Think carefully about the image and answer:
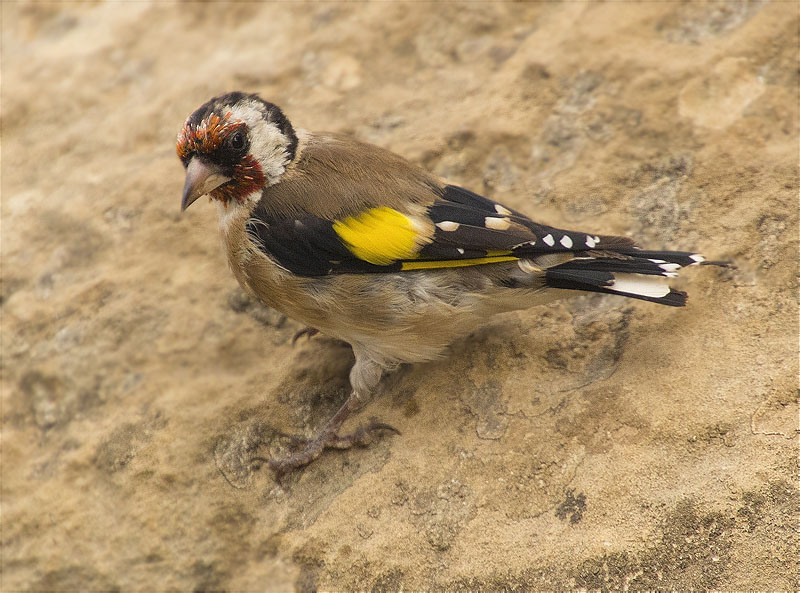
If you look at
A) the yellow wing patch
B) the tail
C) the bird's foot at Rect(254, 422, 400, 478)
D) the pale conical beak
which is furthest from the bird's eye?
the tail

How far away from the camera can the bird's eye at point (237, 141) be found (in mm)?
3809

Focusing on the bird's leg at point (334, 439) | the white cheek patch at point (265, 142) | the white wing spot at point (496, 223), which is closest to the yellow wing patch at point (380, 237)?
the white wing spot at point (496, 223)

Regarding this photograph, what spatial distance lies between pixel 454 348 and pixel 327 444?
2.92ft

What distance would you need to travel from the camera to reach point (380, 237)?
12.0 feet

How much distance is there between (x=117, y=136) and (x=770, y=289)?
4.65 meters

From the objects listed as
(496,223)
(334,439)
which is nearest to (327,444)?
(334,439)

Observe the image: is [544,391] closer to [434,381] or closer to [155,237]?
[434,381]

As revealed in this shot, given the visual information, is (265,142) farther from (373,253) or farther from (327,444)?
(327,444)

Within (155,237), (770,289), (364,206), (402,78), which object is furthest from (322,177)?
(770,289)

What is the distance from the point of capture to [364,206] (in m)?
3.73

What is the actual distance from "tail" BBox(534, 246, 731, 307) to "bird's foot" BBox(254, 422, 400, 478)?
1218 millimetres

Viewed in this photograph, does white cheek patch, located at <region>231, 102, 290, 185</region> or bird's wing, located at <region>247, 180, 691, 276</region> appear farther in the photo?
white cheek patch, located at <region>231, 102, 290, 185</region>

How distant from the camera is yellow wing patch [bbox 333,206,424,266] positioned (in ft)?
11.9

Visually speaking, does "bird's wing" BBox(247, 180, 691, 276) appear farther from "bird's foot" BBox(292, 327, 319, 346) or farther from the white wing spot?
"bird's foot" BBox(292, 327, 319, 346)
